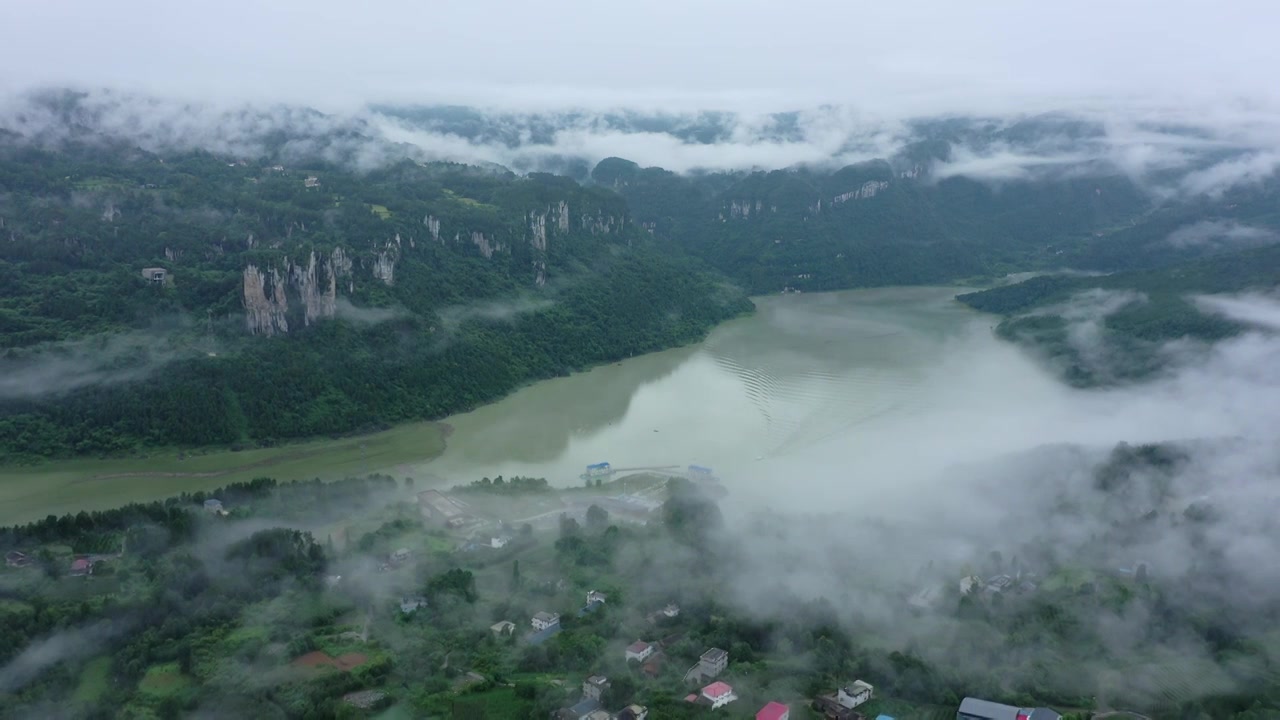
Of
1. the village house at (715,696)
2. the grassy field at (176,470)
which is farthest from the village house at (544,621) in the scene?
the grassy field at (176,470)

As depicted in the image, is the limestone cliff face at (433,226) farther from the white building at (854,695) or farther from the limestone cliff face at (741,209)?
the limestone cliff face at (741,209)

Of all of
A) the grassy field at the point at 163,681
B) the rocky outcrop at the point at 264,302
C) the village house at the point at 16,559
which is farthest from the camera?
the rocky outcrop at the point at 264,302

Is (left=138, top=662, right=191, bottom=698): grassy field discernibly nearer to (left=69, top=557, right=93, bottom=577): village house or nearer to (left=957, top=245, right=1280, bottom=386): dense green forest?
(left=69, top=557, right=93, bottom=577): village house

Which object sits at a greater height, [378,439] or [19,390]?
[19,390]

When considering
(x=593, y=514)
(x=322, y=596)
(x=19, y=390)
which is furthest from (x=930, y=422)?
(x=19, y=390)

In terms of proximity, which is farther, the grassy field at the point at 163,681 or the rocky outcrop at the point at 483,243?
the rocky outcrop at the point at 483,243

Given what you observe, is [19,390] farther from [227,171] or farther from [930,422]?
[930,422]
